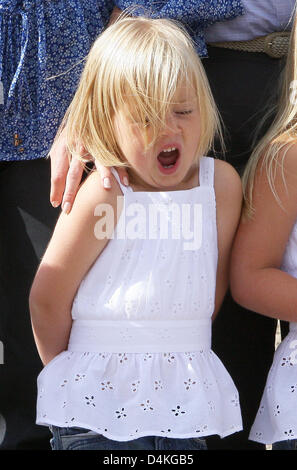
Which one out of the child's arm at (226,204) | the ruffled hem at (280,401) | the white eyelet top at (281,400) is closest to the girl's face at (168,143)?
the child's arm at (226,204)

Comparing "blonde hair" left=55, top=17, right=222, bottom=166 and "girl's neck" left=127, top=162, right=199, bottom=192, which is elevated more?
"blonde hair" left=55, top=17, right=222, bottom=166

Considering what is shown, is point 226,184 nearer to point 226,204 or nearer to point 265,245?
point 226,204

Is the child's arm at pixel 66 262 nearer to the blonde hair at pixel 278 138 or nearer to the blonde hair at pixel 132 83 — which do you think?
the blonde hair at pixel 132 83

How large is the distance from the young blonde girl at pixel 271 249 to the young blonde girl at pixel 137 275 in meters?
0.10

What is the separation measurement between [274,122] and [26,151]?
1.93 feet

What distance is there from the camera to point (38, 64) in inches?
92.4

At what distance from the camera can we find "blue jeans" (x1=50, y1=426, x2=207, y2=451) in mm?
2041

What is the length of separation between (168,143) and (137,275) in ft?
0.92

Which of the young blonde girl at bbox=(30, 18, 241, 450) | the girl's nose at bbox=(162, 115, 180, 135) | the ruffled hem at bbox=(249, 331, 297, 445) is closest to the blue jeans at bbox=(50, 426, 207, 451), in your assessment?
the young blonde girl at bbox=(30, 18, 241, 450)

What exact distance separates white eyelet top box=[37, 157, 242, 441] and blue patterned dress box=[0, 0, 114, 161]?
14.7 inches

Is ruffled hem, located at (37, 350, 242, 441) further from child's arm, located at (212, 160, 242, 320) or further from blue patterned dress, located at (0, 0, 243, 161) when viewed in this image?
blue patterned dress, located at (0, 0, 243, 161)

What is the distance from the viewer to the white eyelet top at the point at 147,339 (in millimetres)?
2035

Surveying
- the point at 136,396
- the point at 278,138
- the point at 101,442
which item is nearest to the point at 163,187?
the point at 278,138

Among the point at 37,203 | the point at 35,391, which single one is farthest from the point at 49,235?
the point at 35,391
